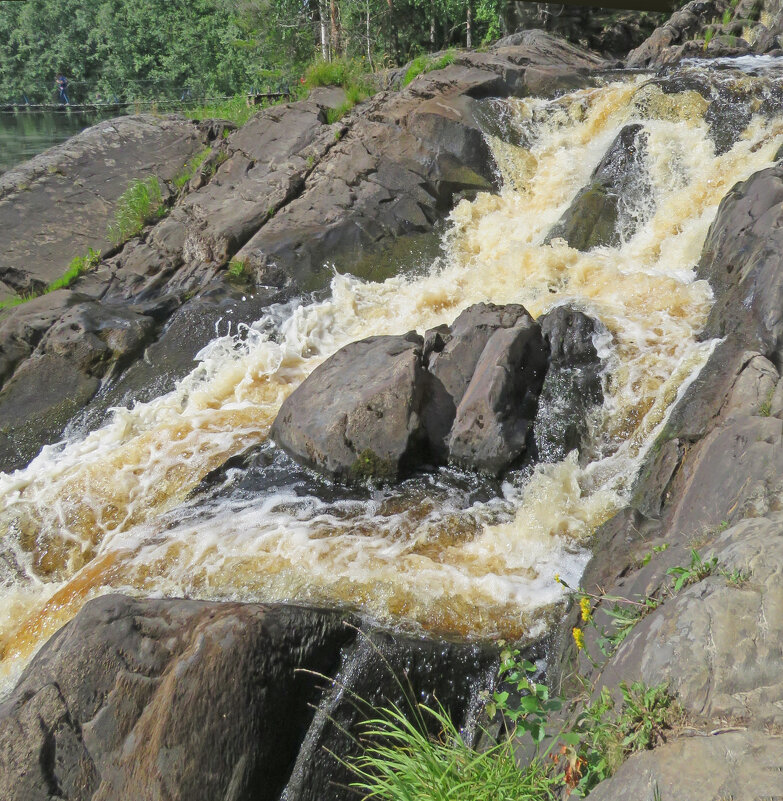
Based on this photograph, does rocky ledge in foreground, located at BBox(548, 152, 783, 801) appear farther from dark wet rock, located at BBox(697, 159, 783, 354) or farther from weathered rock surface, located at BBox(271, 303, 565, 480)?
weathered rock surface, located at BBox(271, 303, 565, 480)

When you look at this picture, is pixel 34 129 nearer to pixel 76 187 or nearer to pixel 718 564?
pixel 76 187

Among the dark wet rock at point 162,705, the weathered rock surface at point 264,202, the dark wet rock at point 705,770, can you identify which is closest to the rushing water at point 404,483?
the weathered rock surface at point 264,202

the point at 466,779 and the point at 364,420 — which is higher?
the point at 364,420

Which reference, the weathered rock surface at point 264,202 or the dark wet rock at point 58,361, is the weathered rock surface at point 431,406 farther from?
the dark wet rock at point 58,361

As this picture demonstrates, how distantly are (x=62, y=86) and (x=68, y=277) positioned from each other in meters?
27.6

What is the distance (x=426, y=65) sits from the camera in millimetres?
11984

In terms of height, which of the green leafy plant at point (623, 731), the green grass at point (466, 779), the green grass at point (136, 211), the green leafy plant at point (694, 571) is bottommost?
the green grass at point (466, 779)

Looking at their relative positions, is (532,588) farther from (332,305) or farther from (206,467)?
(332,305)

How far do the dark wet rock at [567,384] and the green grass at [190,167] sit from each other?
8.04 m

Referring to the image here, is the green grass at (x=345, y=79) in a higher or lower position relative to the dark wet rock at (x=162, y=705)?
higher

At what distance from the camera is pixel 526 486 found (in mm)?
5406

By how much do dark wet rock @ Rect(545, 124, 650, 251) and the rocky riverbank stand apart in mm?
33

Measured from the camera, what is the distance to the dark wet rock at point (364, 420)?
18.5ft

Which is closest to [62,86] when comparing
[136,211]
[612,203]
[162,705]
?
[136,211]
